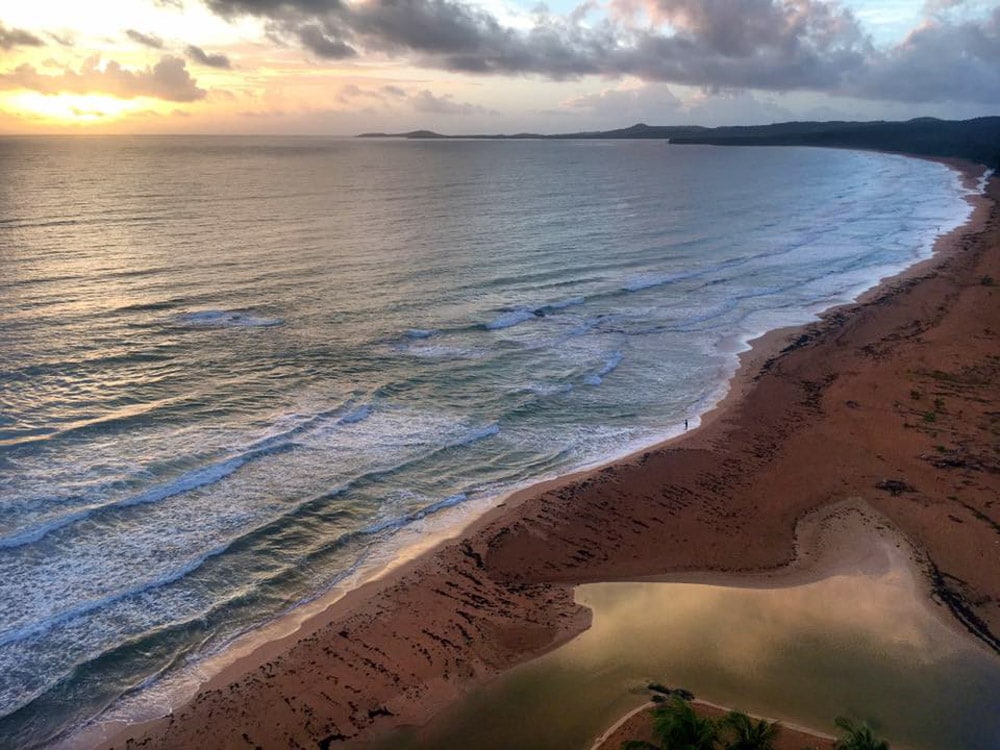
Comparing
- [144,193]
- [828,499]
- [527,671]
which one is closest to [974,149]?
[144,193]

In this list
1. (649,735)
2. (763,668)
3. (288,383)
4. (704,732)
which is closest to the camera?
(704,732)

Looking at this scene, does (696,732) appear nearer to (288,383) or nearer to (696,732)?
(696,732)

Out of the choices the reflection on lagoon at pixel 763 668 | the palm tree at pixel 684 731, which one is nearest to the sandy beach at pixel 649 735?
the reflection on lagoon at pixel 763 668

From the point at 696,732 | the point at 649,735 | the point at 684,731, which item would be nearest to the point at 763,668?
the point at 649,735

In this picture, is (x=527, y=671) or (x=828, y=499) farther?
(x=828, y=499)

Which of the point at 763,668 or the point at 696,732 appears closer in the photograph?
the point at 696,732

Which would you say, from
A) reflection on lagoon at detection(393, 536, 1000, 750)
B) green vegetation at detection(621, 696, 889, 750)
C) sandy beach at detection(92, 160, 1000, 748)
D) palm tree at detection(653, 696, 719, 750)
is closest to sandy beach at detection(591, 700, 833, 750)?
reflection on lagoon at detection(393, 536, 1000, 750)

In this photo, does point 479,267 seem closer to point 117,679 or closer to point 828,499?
point 828,499
